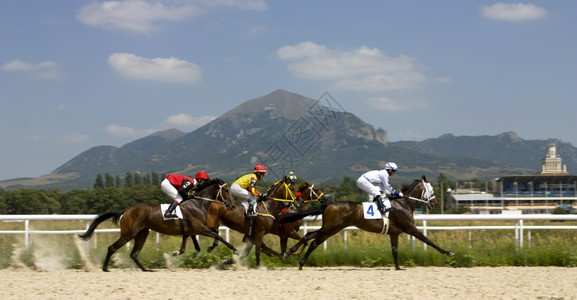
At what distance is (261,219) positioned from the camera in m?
10.1

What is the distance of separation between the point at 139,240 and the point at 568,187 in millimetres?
122699

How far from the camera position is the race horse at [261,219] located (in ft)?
33.1

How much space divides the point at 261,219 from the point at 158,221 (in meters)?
1.63

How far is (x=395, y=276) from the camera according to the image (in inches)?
345

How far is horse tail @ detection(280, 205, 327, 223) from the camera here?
10.1 meters

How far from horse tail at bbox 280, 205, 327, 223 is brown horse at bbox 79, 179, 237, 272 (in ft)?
3.13

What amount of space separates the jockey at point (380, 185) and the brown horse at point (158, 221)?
225cm

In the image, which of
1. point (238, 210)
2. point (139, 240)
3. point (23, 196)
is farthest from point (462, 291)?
point (23, 196)

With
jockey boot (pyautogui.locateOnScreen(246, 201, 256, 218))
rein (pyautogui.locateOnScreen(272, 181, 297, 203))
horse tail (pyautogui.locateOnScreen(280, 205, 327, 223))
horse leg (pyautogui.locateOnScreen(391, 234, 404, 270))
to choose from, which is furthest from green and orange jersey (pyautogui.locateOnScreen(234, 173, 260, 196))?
horse leg (pyautogui.locateOnScreen(391, 234, 404, 270))

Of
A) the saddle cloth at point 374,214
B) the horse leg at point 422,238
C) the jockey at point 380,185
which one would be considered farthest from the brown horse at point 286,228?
the horse leg at point 422,238

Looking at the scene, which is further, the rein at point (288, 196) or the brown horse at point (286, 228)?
the rein at point (288, 196)

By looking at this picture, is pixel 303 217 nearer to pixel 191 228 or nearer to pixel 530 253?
pixel 191 228

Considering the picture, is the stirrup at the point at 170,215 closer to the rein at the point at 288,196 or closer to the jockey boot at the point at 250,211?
the jockey boot at the point at 250,211

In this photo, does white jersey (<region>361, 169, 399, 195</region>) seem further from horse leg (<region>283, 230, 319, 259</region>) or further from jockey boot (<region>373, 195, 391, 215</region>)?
horse leg (<region>283, 230, 319, 259</region>)
